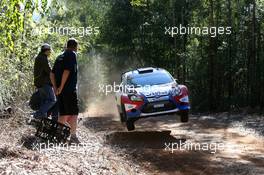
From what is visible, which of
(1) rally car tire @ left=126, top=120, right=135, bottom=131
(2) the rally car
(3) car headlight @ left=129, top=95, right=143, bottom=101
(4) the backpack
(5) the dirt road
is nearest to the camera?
(5) the dirt road

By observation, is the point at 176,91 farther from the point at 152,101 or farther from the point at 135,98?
the point at 135,98

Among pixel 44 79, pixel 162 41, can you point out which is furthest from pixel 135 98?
pixel 162 41

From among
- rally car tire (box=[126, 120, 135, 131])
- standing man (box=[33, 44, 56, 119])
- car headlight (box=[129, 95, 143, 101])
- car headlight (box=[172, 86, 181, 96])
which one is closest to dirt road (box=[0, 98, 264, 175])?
rally car tire (box=[126, 120, 135, 131])

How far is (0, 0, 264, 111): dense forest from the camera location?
1138 cm

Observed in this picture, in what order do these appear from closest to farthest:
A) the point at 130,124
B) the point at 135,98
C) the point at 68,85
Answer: the point at 68,85 < the point at 135,98 < the point at 130,124

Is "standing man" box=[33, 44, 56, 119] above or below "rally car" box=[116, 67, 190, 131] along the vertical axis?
above

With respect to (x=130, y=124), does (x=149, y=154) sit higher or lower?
lower

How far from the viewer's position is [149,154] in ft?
33.9

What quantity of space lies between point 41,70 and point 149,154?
290 centimetres

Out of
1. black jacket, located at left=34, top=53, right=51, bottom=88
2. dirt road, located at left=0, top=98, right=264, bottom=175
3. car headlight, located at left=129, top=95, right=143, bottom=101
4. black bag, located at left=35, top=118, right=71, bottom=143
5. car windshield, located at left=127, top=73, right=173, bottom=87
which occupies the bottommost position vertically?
dirt road, located at left=0, top=98, right=264, bottom=175

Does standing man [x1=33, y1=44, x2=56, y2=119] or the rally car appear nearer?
standing man [x1=33, y1=44, x2=56, y2=119]

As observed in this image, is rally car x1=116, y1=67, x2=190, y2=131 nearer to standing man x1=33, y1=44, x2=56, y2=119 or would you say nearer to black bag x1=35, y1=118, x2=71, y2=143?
standing man x1=33, y1=44, x2=56, y2=119

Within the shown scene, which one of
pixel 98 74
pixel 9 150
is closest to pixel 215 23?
pixel 9 150

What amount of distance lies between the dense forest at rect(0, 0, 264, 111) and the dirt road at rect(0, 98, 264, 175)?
1606mm
